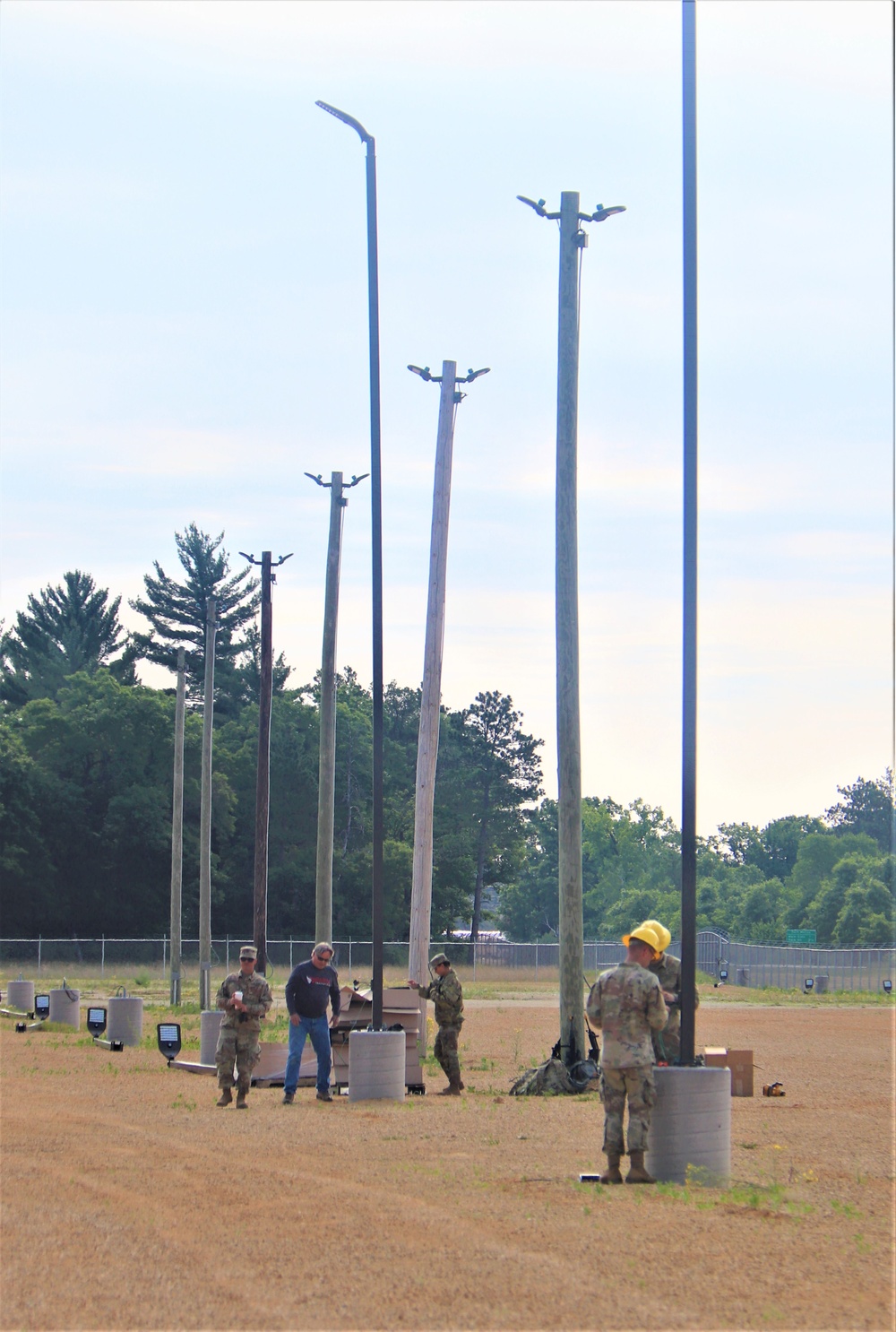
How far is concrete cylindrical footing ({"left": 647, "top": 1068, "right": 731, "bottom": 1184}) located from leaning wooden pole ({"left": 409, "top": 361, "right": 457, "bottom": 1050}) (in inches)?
506

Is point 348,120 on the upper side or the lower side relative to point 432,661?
upper

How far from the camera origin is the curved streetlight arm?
18938 millimetres

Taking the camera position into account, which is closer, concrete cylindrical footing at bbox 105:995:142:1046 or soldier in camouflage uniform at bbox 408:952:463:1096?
soldier in camouflage uniform at bbox 408:952:463:1096

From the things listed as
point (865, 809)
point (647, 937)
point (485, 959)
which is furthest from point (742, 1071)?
point (865, 809)

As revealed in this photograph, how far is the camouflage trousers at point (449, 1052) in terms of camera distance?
19.0 m

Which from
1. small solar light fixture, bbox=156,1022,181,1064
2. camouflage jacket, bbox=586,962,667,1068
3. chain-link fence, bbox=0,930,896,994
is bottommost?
chain-link fence, bbox=0,930,896,994

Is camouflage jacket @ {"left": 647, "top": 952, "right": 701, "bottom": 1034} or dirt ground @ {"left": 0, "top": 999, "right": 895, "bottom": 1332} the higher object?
camouflage jacket @ {"left": 647, "top": 952, "right": 701, "bottom": 1034}

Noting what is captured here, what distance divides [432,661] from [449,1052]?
7909 mm

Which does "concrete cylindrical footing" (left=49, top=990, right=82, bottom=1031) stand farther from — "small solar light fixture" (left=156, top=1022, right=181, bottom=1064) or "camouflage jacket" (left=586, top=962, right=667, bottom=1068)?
"camouflage jacket" (left=586, top=962, right=667, bottom=1068)

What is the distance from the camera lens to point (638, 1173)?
1088 cm

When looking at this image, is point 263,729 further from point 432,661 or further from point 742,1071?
point 742,1071

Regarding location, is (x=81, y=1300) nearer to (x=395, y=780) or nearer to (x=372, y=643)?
(x=372, y=643)

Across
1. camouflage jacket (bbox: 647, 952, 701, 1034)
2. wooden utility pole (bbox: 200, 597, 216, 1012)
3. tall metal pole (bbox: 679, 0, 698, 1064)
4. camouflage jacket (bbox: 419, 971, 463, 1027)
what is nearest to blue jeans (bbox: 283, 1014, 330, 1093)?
camouflage jacket (bbox: 419, 971, 463, 1027)

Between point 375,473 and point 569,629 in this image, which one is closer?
point 375,473
